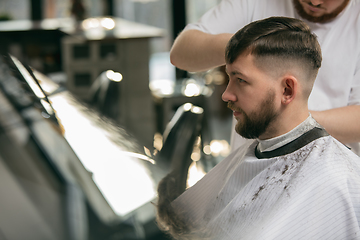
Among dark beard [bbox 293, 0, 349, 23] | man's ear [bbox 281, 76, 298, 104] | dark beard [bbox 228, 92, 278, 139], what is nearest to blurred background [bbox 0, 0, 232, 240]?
dark beard [bbox 228, 92, 278, 139]

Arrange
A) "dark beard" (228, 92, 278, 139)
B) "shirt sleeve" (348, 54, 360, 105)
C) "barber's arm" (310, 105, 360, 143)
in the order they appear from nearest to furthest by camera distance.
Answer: "dark beard" (228, 92, 278, 139) < "barber's arm" (310, 105, 360, 143) < "shirt sleeve" (348, 54, 360, 105)

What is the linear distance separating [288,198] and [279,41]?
15.7 inches

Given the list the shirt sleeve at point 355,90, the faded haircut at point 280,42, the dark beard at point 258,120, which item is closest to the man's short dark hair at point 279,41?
the faded haircut at point 280,42

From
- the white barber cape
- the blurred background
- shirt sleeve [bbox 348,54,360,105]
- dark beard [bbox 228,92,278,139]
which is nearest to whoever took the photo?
the blurred background

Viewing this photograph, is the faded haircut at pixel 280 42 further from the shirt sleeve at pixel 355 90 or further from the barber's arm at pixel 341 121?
the shirt sleeve at pixel 355 90

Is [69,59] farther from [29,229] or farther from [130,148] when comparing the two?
[29,229]

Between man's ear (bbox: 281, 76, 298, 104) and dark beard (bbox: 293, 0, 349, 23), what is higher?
dark beard (bbox: 293, 0, 349, 23)

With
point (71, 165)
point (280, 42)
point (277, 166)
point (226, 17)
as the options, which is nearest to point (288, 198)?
point (277, 166)

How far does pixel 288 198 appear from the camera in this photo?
0.87m

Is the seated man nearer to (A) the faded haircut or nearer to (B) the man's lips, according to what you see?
(A) the faded haircut

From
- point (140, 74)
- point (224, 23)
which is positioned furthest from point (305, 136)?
point (140, 74)

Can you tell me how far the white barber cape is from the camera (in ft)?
2.75

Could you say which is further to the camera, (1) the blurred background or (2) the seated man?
(2) the seated man

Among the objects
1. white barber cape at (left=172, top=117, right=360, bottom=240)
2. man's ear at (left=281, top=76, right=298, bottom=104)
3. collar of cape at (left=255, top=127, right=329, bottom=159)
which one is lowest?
white barber cape at (left=172, top=117, right=360, bottom=240)
